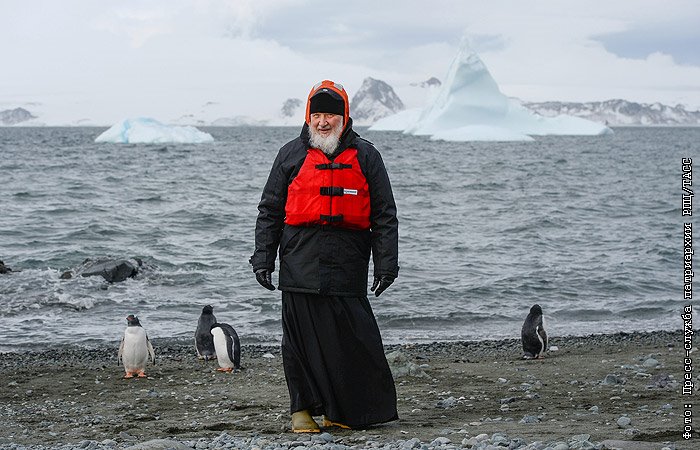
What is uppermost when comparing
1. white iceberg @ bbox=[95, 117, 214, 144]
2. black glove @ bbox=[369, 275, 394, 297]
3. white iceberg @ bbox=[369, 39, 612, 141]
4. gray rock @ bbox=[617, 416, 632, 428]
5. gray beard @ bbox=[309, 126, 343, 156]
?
white iceberg @ bbox=[369, 39, 612, 141]

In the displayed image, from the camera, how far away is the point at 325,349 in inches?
209

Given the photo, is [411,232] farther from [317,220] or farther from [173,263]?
[317,220]

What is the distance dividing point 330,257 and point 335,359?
1.90 feet

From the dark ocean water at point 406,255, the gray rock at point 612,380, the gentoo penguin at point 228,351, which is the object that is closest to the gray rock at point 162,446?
the gray rock at point 612,380

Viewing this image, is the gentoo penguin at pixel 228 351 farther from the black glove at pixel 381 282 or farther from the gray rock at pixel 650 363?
the black glove at pixel 381 282

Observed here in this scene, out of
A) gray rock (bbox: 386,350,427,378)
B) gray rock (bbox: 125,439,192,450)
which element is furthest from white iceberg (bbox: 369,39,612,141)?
gray rock (bbox: 125,439,192,450)

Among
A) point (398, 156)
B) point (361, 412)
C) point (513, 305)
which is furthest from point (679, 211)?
point (398, 156)

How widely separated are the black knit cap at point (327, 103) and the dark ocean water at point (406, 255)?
6544mm

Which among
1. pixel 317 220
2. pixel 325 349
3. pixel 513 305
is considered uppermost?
pixel 317 220

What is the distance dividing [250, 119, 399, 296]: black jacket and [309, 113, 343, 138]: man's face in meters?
0.06

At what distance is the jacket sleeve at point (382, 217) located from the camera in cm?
519

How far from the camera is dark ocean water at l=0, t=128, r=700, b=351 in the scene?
1278 cm

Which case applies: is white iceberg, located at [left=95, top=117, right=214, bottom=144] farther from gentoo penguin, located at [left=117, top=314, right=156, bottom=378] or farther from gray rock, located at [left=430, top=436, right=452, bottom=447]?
gray rock, located at [left=430, top=436, right=452, bottom=447]

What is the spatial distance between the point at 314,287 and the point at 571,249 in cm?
1501
